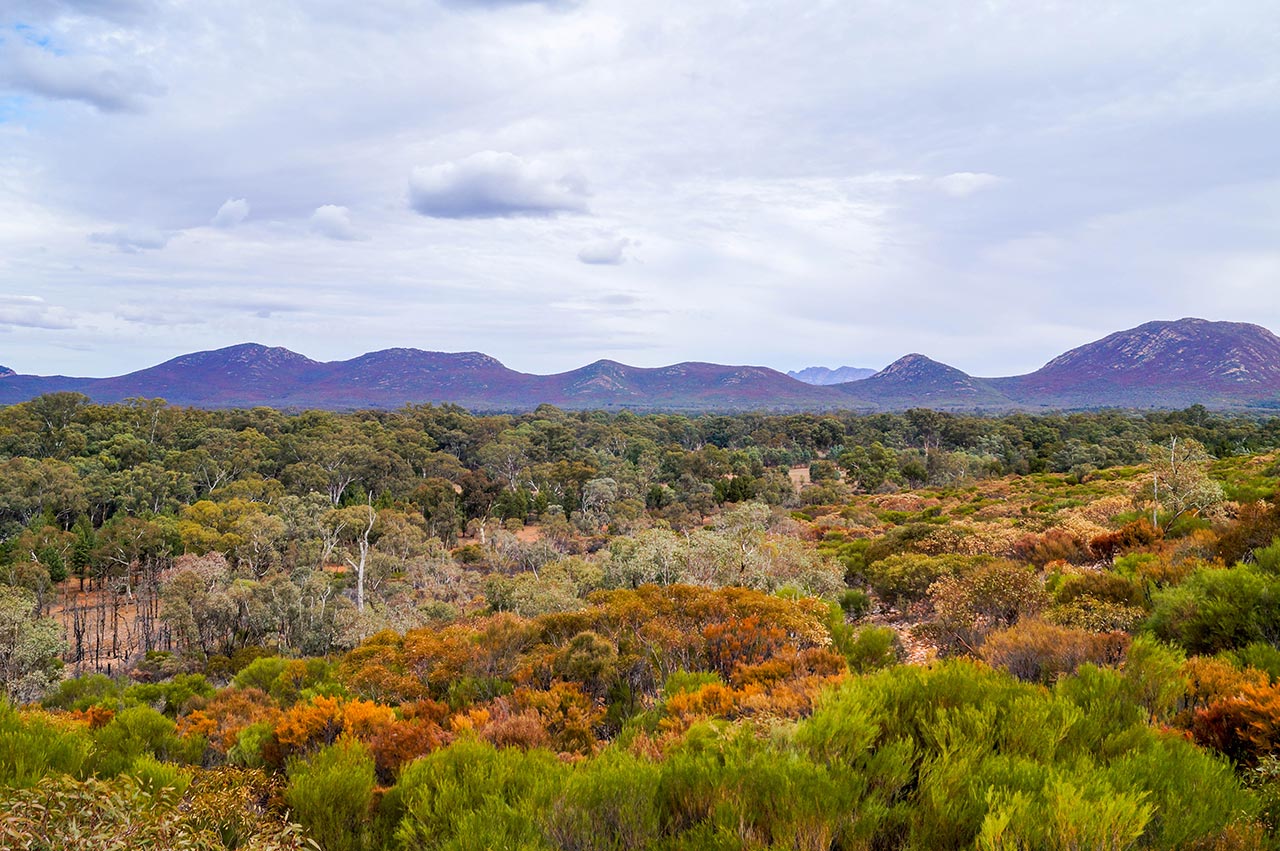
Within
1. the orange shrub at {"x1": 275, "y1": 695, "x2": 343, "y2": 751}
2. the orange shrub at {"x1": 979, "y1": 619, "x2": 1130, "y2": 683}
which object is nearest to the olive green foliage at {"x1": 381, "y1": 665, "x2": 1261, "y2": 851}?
the orange shrub at {"x1": 979, "y1": 619, "x2": 1130, "y2": 683}

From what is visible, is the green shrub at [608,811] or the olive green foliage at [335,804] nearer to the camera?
the green shrub at [608,811]

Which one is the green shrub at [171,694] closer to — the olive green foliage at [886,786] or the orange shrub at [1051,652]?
the olive green foliage at [886,786]

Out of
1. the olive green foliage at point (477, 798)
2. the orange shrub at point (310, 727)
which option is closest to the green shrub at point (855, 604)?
the orange shrub at point (310, 727)

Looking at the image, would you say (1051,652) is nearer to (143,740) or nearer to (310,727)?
(310,727)

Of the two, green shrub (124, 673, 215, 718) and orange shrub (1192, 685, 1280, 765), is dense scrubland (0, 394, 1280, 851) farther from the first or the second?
green shrub (124, 673, 215, 718)

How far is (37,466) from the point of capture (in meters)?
39.5

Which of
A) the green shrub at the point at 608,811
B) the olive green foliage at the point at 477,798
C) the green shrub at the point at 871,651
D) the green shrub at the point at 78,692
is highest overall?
the green shrub at the point at 608,811

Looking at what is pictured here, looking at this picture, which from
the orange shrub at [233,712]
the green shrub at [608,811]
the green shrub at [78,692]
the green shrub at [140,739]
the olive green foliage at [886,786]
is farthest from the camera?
the green shrub at [78,692]

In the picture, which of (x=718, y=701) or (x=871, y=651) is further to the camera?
(x=871, y=651)

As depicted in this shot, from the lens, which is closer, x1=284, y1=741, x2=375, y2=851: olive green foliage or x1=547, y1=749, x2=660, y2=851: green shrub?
x1=547, y1=749, x2=660, y2=851: green shrub

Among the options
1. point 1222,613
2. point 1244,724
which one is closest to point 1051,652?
point 1244,724

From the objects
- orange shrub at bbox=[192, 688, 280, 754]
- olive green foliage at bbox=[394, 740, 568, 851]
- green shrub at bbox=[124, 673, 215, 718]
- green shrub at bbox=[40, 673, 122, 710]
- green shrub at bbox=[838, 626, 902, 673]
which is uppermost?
olive green foliage at bbox=[394, 740, 568, 851]

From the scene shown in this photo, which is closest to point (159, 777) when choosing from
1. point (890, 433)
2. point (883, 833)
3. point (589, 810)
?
point (589, 810)

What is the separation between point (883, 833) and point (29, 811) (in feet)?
11.7
